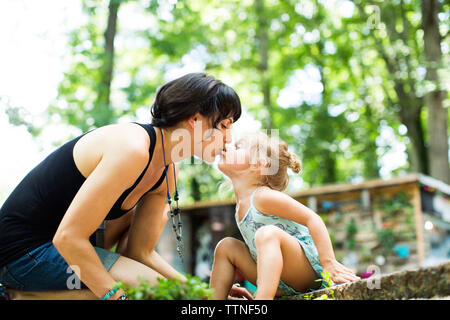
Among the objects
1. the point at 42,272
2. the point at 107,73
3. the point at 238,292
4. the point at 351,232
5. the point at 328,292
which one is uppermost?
the point at 107,73

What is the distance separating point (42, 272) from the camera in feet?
5.41

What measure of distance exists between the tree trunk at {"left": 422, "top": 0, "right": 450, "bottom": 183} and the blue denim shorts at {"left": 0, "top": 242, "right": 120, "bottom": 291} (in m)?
9.53

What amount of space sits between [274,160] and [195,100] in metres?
0.72

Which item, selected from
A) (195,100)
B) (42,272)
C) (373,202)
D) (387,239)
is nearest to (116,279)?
(42,272)

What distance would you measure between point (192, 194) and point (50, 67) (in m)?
8.37

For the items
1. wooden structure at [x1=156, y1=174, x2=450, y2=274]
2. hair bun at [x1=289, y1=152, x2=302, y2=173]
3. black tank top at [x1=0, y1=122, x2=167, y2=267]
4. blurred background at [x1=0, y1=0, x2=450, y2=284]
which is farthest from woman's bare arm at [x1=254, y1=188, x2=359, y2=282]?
wooden structure at [x1=156, y1=174, x2=450, y2=274]

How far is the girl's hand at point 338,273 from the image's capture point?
5.86 ft

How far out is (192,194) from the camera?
16.2 m

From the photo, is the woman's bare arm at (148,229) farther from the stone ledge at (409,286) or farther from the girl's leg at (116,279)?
the stone ledge at (409,286)

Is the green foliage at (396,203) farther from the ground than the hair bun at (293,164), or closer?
closer

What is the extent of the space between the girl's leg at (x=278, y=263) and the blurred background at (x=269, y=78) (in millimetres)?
5346

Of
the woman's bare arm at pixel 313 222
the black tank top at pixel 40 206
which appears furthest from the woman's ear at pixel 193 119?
the woman's bare arm at pixel 313 222

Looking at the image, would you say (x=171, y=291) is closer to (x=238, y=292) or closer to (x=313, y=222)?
(x=313, y=222)
